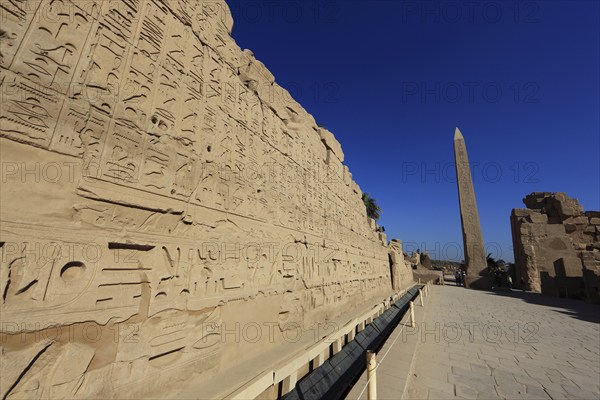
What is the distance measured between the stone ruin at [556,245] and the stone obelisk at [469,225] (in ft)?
7.33

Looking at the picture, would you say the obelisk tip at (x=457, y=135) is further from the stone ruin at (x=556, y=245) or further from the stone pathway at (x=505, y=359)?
the stone pathway at (x=505, y=359)

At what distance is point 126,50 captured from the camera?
2252mm

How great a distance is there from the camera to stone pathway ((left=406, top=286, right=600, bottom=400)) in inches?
129

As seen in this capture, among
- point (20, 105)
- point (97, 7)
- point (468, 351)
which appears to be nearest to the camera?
point (20, 105)

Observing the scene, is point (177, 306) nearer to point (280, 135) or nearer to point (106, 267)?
point (106, 267)

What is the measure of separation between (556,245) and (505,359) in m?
18.2

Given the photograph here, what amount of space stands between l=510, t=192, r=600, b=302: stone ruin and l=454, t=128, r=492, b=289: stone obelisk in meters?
2.23

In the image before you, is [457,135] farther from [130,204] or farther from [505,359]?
[130,204]

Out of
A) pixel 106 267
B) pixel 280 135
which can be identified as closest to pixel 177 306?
pixel 106 267

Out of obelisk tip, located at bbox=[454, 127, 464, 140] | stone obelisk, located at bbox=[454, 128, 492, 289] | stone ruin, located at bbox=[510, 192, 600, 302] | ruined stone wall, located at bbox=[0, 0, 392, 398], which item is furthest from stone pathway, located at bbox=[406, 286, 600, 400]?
obelisk tip, located at bbox=[454, 127, 464, 140]

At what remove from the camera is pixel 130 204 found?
6.95 feet

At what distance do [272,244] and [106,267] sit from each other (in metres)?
2.22

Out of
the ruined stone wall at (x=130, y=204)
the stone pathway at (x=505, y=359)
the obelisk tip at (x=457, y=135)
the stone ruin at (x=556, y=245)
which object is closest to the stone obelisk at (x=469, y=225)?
the obelisk tip at (x=457, y=135)

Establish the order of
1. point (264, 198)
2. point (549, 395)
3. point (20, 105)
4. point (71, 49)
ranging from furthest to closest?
point (264, 198) < point (549, 395) < point (71, 49) < point (20, 105)
